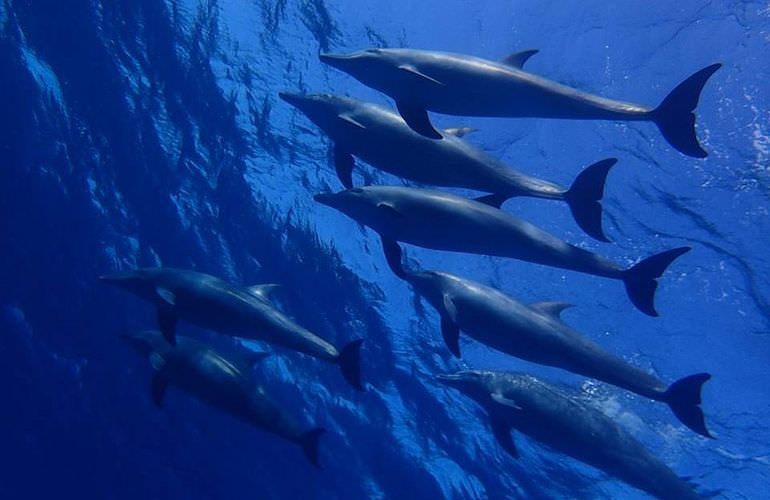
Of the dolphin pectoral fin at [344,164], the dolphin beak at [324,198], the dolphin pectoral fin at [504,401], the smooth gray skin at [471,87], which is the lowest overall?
the dolphin beak at [324,198]

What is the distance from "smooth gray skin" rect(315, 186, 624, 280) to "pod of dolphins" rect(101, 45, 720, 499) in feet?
0.04

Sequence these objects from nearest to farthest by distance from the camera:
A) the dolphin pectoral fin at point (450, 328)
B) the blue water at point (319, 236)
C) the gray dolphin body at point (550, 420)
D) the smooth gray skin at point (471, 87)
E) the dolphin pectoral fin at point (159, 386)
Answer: the smooth gray skin at point (471, 87) < the dolphin pectoral fin at point (450, 328) < the dolphin pectoral fin at point (159, 386) < the gray dolphin body at point (550, 420) < the blue water at point (319, 236)

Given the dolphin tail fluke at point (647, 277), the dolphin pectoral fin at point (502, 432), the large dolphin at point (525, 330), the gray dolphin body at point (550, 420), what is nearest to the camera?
the dolphin tail fluke at point (647, 277)

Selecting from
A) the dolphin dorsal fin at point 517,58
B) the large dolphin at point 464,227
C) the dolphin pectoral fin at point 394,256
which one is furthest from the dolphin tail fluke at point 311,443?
the dolphin dorsal fin at point 517,58

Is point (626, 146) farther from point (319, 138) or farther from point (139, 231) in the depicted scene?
point (139, 231)

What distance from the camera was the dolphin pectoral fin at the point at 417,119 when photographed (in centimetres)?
583

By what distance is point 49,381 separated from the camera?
21891 millimetres

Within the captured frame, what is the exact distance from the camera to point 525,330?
7.21 metres

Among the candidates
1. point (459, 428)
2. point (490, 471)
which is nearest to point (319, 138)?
point (459, 428)

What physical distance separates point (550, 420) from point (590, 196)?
4.30 metres

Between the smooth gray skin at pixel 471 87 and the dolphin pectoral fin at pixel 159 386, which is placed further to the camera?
the dolphin pectoral fin at pixel 159 386

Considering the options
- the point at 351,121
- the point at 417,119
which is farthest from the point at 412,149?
the point at 351,121

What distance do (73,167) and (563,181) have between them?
43.4ft

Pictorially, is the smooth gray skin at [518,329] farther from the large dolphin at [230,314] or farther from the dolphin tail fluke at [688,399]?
the large dolphin at [230,314]
